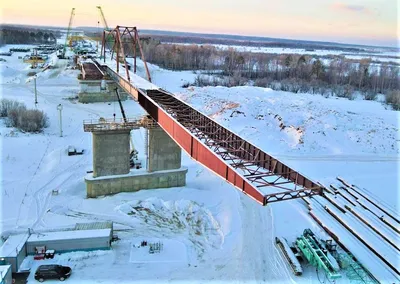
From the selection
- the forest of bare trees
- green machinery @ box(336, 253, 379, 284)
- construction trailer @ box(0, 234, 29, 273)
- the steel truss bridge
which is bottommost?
green machinery @ box(336, 253, 379, 284)

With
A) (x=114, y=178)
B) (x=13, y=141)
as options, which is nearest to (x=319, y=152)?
(x=114, y=178)

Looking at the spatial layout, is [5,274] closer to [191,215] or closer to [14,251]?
[14,251]

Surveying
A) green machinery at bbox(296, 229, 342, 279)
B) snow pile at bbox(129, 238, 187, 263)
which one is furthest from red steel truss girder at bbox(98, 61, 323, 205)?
snow pile at bbox(129, 238, 187, 263)

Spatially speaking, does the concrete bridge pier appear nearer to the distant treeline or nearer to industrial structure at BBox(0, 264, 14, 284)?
industrial structure at BBox(0, 264, 14, 284)

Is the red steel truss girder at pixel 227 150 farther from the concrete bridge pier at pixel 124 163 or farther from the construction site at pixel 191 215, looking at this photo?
the concrete bridge pier at pixel 124 163

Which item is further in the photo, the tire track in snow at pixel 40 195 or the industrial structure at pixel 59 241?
the tire track in snow at pixel 40 195

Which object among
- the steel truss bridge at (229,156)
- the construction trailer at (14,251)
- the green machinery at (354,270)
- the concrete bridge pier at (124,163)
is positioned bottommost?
the green machinery at (354,270)

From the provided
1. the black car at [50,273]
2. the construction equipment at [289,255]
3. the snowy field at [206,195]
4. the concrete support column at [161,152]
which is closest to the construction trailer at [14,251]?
the snowy field at [206,195]
